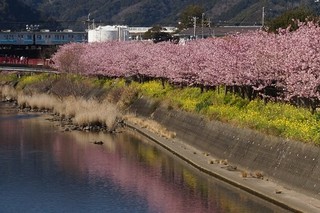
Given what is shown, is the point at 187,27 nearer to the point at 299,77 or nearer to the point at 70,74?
the point at 70,74

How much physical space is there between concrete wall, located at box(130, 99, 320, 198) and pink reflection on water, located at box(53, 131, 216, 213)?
125 inches

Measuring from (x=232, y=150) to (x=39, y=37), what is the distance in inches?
5560

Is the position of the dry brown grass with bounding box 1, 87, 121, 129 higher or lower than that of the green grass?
lower

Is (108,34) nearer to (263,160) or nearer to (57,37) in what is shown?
(57,37)

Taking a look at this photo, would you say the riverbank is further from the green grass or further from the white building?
the white building

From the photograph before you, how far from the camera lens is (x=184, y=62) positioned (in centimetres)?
5725

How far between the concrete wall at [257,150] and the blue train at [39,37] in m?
124

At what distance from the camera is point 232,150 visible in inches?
1428

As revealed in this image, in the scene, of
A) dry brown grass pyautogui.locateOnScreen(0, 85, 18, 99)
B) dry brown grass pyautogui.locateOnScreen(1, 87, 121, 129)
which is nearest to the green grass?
dry brown grass pyautogui.locateOnScreen(1, 87, 121, 129)

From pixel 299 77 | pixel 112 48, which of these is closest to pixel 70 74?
pixel 112 48

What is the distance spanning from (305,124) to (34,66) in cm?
8140

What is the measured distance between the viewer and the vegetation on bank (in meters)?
31.5

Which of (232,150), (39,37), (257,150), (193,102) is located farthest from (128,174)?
(39,37)

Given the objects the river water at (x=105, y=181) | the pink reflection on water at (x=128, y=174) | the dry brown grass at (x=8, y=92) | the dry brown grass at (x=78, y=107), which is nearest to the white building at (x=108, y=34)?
the dry brown grass at (x=8, y=92)
